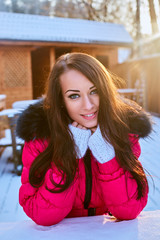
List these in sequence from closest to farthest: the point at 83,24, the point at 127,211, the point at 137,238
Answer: the point at 137,238 → the point at 127,211 → the point at 83,24

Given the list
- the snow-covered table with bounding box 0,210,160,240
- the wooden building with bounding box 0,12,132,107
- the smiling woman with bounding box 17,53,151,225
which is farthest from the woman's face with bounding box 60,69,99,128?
the wooden building with bounding box 0,12,132,107

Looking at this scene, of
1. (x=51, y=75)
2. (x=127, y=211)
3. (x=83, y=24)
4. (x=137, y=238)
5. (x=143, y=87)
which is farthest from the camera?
(x=83, y=24)

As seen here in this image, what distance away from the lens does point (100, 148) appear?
129cm

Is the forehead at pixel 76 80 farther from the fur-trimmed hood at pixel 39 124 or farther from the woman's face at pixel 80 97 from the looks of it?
the fur-trimmed hood at pixel 39 124

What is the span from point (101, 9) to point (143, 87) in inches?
490

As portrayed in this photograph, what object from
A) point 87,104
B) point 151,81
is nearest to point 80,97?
point 87,104

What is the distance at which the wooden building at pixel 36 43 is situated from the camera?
979 centimetres

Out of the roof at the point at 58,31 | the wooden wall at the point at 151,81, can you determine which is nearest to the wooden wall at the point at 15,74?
the roof at the point at 58,31

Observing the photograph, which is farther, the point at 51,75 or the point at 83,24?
the point at 83,24

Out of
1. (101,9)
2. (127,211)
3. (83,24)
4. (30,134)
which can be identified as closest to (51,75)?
(30,134)

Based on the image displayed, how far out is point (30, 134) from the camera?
1.33m

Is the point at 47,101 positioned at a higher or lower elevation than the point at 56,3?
lower

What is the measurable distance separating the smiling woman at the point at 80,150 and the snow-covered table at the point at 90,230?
0.05 metres

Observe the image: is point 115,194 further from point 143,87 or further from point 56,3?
point 56,3
